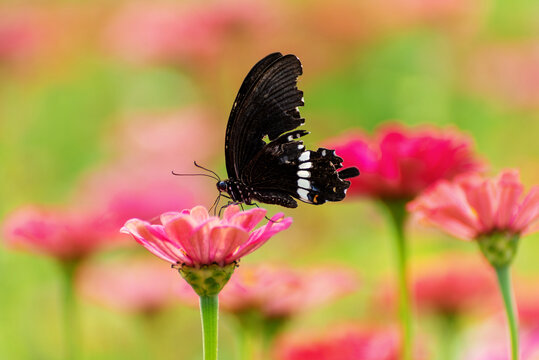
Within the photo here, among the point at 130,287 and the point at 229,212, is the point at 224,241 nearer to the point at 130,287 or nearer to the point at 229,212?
the point at 229,212

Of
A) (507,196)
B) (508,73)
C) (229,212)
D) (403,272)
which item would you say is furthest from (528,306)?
(508,73)

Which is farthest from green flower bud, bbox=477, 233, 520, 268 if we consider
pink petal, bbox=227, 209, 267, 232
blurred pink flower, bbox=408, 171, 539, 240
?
pink petal, bbox=227, 209, 267, 232

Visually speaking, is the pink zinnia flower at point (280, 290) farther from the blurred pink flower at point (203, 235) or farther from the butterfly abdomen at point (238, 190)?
the blurred pink flower at point (203, 235)

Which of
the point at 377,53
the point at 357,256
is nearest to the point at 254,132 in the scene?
the point at 357,256

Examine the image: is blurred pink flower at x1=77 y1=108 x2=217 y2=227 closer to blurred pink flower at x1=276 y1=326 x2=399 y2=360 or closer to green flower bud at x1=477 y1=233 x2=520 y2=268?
blurred pink flower at x1=276 y1=326 x2=399 y2=360

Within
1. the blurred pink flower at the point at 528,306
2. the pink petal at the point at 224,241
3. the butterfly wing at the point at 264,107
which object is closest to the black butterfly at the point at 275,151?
the butterfly wing at the point at 264,107

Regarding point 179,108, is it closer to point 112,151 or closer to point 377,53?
point 112,151
